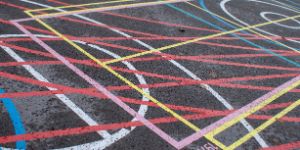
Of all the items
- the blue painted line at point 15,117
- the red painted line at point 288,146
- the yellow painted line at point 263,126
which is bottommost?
the red painted line at point 288,146

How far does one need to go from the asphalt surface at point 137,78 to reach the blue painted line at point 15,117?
14 mm

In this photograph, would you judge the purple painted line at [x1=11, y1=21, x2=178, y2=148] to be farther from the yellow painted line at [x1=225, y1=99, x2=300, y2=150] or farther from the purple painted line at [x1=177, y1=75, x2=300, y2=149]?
the yellow painted line at [x1=225, y1=99, x2=300, y2=150]

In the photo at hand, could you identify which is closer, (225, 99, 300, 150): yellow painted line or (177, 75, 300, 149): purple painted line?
(177, 75, 300, 149): purple painted line

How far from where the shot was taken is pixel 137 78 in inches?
265

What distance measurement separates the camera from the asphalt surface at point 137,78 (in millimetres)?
5176

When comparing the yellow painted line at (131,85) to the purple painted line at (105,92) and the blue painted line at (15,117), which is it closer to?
the purple painted line at (105,92)

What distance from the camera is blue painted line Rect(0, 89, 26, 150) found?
4.60m

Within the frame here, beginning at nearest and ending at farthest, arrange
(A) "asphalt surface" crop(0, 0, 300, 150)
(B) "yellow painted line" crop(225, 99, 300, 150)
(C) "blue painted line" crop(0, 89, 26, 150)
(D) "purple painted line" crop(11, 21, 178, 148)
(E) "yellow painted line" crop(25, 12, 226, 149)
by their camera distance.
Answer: (C) "blue painted line" crop(0, 89, 26, 150) < (A) "asphalt surface" crop(0, 0, 300, 150) < (D) "purple painted line" crop(11, 21, 178, 148) < (B) "yellow painted line" crop(225, 99, 300, 150) < (E) "yellow painted line" crop(25, 12, 226, 149)

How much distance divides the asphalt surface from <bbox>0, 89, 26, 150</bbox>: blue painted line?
14 mm

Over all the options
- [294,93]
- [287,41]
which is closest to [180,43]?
[294,93]

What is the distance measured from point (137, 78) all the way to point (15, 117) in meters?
2.53

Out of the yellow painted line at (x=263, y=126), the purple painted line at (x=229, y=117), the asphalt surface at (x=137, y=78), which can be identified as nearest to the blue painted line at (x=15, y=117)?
the asphalt surface at (x=137, y=78)

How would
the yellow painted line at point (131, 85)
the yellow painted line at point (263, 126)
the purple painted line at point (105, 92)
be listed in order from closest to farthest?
1. the purple painted line at point (105, 92)
2. the yellow painted line at point (263, 126)
3. the yellow painted line at point (131, 85)

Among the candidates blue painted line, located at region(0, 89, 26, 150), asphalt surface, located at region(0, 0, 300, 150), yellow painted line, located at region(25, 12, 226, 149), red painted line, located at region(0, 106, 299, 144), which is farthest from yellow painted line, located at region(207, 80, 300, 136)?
blue painted line, located at region(0, 89, 26, 150)
